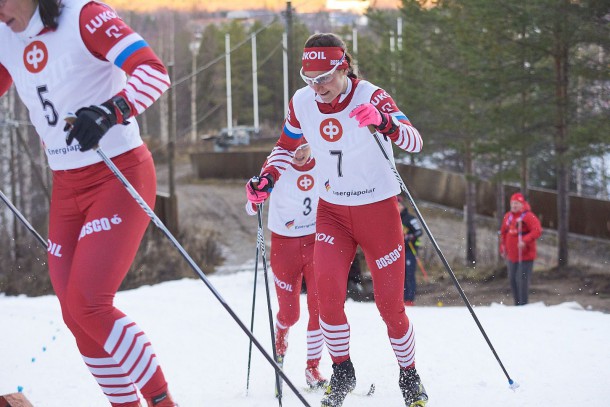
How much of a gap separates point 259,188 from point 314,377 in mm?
1427

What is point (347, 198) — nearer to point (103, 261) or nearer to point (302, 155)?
point (302, 155)

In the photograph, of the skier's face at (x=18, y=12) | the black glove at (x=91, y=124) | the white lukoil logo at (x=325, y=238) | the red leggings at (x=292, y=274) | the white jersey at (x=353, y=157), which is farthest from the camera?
the red leggings at (x=292, y=274)

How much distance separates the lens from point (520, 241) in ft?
36.4

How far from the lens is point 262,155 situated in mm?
39375

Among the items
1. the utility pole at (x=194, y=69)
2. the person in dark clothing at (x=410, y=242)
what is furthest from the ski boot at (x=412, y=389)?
the utility pole at (x=194, y=69)

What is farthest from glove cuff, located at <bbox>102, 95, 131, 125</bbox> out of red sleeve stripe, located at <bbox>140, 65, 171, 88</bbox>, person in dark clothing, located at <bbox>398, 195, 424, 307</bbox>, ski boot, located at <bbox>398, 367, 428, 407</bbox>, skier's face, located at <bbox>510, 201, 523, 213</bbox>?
skier's face, located at <bbox>510, 201, 523, 213</bbox>

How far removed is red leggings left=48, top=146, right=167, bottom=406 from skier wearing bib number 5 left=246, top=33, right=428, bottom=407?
4.08 feet

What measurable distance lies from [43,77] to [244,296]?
8.46 meters

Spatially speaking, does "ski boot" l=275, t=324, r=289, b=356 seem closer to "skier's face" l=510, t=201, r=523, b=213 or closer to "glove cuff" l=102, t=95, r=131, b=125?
Answer: "glove cuff" l=102, t=95, r=131, b=125

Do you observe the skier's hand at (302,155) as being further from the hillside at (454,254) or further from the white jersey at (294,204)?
the hillside at (454,254)

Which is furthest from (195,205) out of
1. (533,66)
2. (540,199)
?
(533,66)

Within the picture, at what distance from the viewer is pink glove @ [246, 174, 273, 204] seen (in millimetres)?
4926

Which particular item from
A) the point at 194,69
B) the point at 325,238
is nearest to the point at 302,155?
the point at 325,238

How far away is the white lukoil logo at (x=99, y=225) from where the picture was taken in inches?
129
